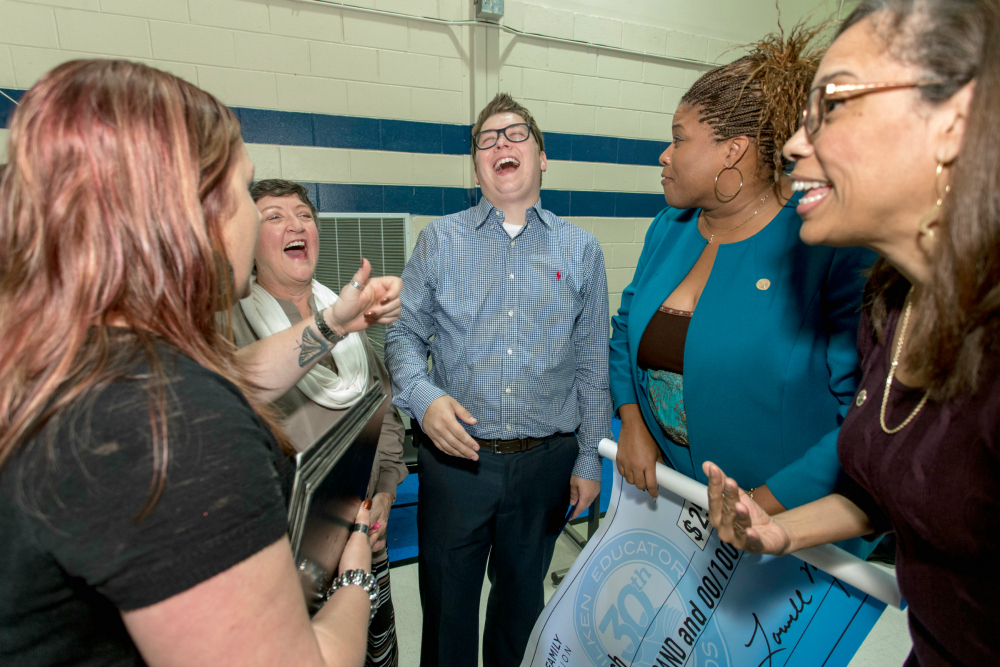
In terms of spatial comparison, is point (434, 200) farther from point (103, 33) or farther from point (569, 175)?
point (103, 33)

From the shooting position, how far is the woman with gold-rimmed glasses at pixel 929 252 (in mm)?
627

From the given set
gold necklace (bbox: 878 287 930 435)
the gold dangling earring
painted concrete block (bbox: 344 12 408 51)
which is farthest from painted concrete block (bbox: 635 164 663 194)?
the gold dangling earring

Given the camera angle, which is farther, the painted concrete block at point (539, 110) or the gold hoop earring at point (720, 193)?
the painted concrete block at point (539, 110)

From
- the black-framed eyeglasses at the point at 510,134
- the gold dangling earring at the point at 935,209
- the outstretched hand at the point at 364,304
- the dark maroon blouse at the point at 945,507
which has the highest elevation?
the black-framed eyeglasses at the point at 510,134

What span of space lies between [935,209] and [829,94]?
23 cm

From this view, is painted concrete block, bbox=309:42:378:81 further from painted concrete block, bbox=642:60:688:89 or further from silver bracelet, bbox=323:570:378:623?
silver bracelet, bbox=323:570:378:623

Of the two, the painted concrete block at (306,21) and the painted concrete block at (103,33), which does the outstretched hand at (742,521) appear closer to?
the painted concrete block at (306,21)

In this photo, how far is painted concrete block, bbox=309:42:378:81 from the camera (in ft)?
9.46

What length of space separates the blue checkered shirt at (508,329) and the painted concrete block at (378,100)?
169cm

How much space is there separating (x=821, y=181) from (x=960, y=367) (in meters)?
0.35

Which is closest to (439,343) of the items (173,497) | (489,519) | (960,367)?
(489,519)

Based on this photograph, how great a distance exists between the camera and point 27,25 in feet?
8.02

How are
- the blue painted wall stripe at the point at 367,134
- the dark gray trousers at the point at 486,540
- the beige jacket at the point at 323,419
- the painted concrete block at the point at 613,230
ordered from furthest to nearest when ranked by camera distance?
the painted concrete block at the point at 613,230 → the blue painted wall stripe at the point at 367,134 → the dark gray trousers at the point at 486,540 → the beige jacket at the point at 323,419

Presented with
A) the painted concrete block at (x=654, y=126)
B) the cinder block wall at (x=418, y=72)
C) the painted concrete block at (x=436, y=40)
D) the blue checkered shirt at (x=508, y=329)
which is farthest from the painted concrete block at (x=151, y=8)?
the painted concrete block at (x=654, y=126)
